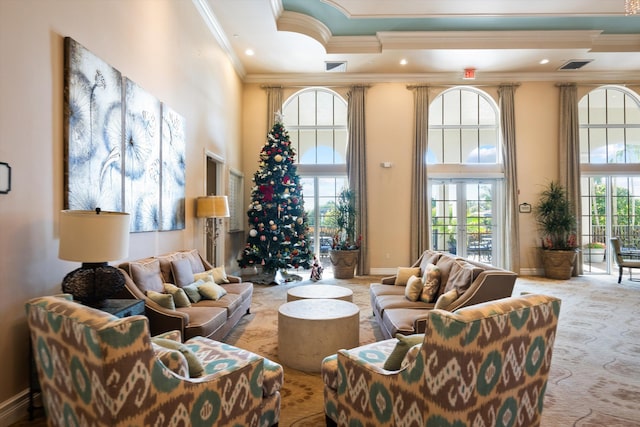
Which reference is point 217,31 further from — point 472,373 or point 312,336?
point 472,373

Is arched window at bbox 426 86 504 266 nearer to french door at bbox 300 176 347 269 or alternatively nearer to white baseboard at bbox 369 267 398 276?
white baseboard at bbox 369 267 398 276

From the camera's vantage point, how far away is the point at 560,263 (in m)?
7.58

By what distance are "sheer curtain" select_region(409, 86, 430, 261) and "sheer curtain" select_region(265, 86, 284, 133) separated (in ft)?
10.2

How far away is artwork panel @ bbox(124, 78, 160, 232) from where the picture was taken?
11.5ft

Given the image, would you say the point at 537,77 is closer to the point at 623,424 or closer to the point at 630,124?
the point at 630,124

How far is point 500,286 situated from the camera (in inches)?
121

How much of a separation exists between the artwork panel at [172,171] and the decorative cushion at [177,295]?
941 millimetres

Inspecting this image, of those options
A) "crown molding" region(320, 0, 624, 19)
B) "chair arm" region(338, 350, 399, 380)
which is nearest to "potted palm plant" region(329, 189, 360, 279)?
"crown molding" region(320, 0, 624, 19)

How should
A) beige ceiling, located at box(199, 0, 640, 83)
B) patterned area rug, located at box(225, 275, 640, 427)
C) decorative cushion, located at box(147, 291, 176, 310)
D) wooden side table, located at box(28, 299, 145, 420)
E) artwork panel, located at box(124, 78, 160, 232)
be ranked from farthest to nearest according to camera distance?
beige ceiling, located at box(199, 0, 640, 83)
artwork panel, located at box(124, 78, 160, 232)
decorative cushion, located at box(147, 291, 176, 310)
patterned area rug, located at box(225, 275, 640, 427)
wooden side table, located at box(28, 299, 145, 420)

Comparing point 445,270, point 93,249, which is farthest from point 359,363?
point 445,270

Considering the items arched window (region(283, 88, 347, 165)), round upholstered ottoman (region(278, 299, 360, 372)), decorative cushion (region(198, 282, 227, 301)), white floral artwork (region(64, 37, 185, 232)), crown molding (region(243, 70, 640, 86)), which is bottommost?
round upholstered ottoman (region(278, 299, 360, 372))

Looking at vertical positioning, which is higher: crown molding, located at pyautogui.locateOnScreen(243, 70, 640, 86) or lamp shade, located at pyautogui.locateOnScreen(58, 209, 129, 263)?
crown molding, located at pyautogui.locateOnScreen(243, 70, 640, 86)

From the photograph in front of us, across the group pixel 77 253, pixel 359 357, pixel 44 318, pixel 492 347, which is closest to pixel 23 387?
pixel 77 253

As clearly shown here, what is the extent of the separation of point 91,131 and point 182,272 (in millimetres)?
1736
